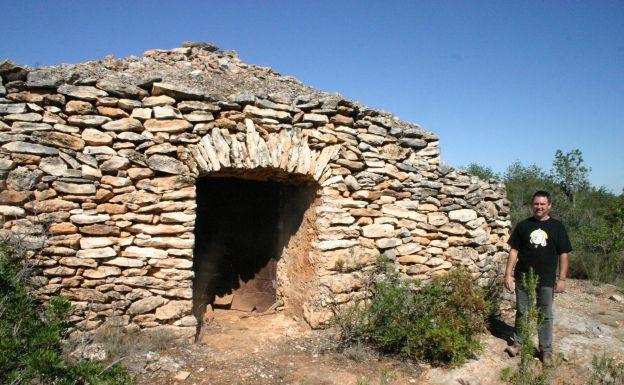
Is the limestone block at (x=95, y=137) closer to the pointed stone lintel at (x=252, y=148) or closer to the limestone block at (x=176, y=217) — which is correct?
the limestone block at (x=176, y=217)

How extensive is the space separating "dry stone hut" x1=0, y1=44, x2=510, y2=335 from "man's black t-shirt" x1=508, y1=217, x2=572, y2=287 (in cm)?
130

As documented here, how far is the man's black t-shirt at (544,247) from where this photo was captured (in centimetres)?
371

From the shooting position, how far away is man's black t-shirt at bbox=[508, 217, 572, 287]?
3.71 metres

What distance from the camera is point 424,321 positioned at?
13.2 ft

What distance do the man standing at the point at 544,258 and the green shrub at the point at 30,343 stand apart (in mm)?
3489

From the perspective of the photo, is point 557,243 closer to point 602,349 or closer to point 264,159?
point 602,349

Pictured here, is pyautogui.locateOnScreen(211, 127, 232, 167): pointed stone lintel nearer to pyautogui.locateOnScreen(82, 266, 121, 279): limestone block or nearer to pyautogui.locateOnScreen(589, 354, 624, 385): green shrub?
pyautogui.locateOnScreen(82, 266, 121, 279): limestone block

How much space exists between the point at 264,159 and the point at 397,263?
207 centimetres

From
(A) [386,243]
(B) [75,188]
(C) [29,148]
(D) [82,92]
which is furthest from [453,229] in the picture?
(C) [29,148]

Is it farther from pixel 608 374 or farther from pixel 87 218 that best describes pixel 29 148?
pixel 608 374

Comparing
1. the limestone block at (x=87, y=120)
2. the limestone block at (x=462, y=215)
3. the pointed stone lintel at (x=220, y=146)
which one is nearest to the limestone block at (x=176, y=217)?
the pointed stone lintel at (x=220, y=146)

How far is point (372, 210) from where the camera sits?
15.9ft

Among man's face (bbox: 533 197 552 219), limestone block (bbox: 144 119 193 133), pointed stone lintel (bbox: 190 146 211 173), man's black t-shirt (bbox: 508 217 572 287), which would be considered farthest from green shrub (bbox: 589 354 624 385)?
limestone block (bbox: 144 119 193 133)

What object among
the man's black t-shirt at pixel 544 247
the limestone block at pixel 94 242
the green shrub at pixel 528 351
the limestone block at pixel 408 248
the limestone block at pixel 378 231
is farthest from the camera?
the limestone block at pixel 408 248
